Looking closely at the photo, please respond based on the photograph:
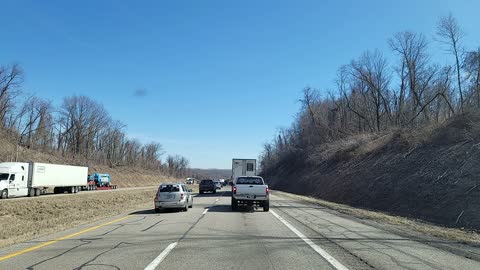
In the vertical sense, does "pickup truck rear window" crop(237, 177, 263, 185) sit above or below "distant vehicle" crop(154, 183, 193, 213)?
above

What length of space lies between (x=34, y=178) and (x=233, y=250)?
1620 inches

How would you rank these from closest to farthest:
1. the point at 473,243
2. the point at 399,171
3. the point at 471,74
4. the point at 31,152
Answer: the point at 473,243
the point at 399,171
the point at 471,74
the point at 31,152

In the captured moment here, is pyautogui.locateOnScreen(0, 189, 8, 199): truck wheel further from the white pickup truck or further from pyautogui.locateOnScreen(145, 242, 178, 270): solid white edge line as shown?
pyautogui.locateOnScreen(145, 242, 178, 270): solid white edge line

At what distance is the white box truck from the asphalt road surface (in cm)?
3060

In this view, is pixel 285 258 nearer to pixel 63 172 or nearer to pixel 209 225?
pixel 209 225

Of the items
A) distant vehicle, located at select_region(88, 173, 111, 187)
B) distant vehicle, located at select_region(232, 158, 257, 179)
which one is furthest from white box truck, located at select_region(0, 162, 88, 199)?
distant vehicle, located at select_region(232, 158, 257, 179)

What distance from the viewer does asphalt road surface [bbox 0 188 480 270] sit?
853 centimetres

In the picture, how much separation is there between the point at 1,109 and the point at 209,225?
6942 cm

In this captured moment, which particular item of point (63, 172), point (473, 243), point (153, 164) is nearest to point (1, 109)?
point (63, 172)

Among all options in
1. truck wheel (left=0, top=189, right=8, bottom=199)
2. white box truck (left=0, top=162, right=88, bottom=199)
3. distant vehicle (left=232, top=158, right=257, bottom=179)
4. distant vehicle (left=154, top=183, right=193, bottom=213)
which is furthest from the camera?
distant vehicle (left=232, top=158, right=257, bottom=179)

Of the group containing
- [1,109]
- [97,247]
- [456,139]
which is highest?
[1,109]

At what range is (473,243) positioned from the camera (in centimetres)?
1215

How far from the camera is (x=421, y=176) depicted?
90.0ft

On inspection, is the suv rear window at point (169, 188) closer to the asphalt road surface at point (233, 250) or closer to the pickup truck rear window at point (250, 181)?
the pickup truck rear window at point (250, 181)
